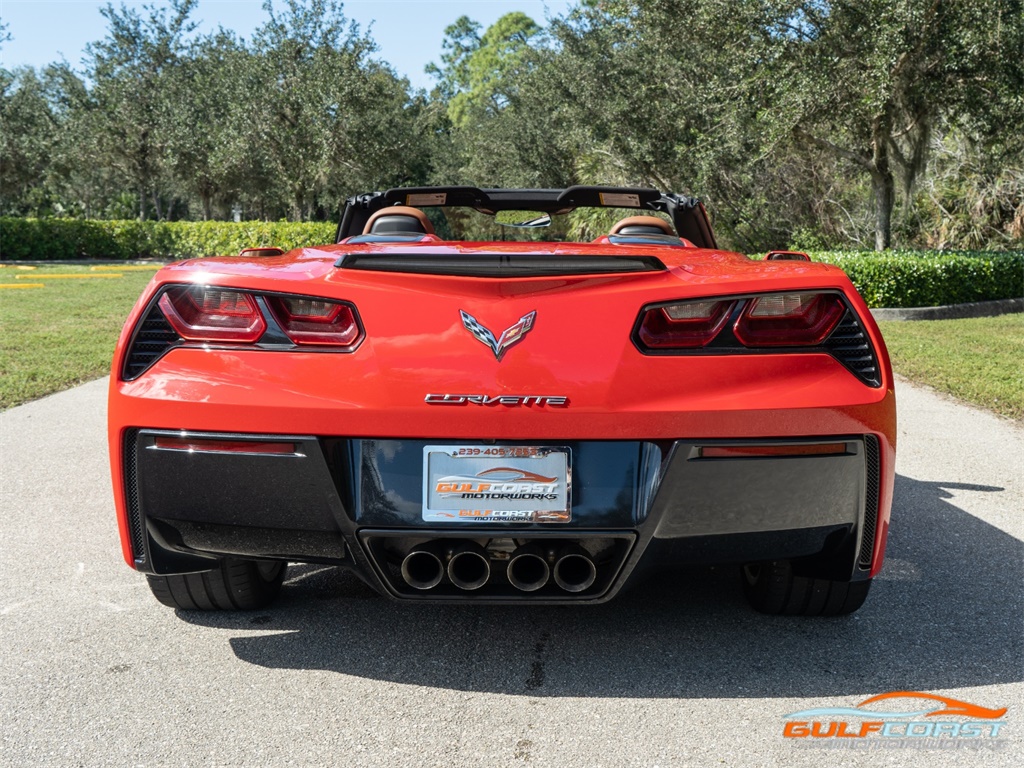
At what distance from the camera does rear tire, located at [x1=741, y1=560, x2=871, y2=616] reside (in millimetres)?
2916

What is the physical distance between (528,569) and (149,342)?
116 centimetres

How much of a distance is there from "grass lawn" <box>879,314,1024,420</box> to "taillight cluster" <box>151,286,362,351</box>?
6030mm

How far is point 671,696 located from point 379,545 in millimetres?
847

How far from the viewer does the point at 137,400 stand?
2.49 meters

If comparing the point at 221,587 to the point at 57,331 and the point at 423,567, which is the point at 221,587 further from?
the point at 57,331

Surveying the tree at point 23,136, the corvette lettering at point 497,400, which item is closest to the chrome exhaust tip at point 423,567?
the corvette lettering at point 497,400

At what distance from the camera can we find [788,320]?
2.56 m

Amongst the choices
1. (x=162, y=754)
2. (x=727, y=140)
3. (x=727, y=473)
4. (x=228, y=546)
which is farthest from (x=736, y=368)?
(x=727, y=140)

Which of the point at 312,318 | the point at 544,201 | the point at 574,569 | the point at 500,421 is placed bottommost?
the point at 574,569

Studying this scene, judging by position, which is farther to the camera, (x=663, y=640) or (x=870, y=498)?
(x=663, y=640)

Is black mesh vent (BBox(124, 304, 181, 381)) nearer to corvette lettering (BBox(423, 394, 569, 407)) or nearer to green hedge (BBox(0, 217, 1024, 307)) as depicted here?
corvette lettering (BBox(423, 394, 569, 407))

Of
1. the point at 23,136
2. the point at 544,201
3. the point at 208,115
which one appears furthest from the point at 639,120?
the point at 23,136

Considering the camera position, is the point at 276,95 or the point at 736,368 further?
the point at 276,95

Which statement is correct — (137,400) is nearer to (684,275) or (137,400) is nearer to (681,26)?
(684,275)
